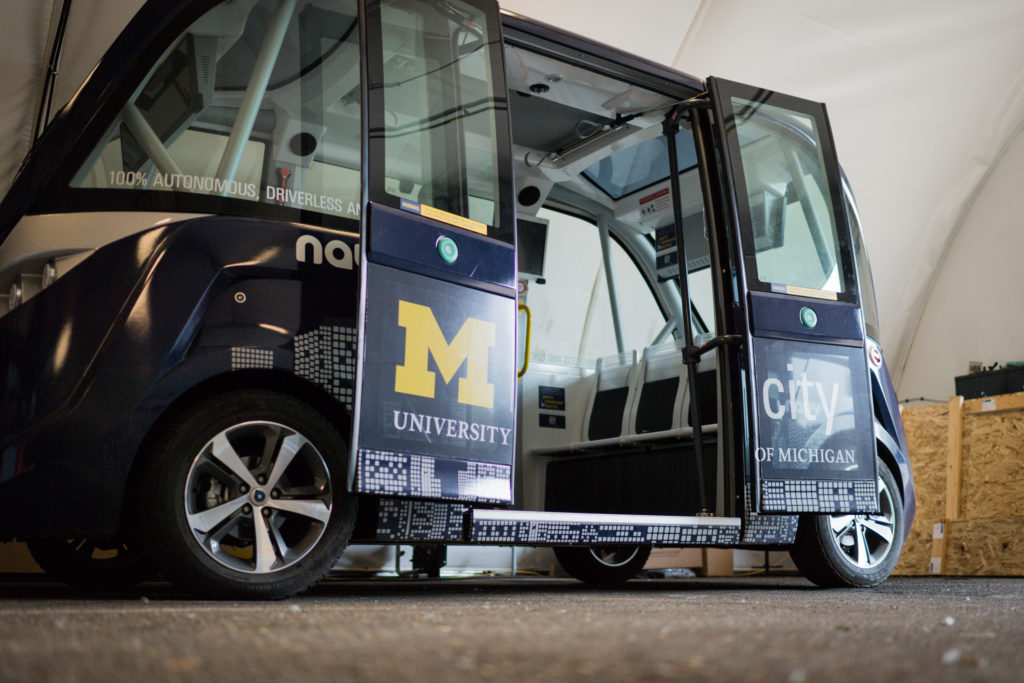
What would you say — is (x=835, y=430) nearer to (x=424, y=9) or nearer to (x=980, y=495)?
(x=424, y=9)

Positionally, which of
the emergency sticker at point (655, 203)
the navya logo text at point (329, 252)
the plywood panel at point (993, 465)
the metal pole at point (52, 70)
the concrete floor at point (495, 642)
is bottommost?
A: the concrete floor at point (495, 642)

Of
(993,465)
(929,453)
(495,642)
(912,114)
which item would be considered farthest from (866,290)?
(912,114)

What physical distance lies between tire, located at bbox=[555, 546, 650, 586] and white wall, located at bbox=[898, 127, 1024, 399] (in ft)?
18.3

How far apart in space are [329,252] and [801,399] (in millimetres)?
2245

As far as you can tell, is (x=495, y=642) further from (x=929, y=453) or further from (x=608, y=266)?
(x=929, y=453)

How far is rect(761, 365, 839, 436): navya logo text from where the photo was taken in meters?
4.20

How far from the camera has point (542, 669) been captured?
60.6 inches

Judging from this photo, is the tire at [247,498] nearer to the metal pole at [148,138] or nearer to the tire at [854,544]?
the metal pole at [148,138]

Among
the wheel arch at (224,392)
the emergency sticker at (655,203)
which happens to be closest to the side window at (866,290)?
the emergency sticker at (655,203)

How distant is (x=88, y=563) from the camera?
4.09 metres

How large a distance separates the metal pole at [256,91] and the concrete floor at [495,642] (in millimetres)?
1454

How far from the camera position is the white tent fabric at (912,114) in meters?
7.95

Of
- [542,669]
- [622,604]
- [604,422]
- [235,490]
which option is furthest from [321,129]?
[604,422]

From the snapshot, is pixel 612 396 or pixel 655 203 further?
pixel 655 203
